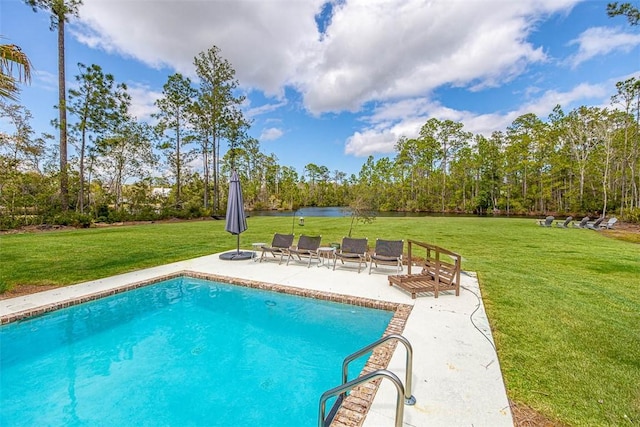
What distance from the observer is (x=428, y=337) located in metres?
3.68

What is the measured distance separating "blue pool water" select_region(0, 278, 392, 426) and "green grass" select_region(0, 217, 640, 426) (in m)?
1.90

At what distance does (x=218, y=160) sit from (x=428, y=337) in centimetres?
2539

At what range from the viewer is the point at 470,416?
7.55 ft

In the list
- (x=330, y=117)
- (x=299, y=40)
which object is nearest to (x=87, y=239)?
(x=299, y=40)

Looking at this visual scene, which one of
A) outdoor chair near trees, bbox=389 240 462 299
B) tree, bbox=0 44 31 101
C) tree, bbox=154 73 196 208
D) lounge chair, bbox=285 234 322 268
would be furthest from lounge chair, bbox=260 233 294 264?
tree, bbox=154 73 196 208

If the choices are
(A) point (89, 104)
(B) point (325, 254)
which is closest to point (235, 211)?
(B) point (325, 254)

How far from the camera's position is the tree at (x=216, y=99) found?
22656 millimetres

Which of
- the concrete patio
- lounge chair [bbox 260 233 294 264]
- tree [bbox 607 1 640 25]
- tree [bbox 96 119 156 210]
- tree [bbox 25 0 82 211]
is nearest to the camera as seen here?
the concrete patio

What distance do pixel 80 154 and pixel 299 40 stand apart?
50.8ft

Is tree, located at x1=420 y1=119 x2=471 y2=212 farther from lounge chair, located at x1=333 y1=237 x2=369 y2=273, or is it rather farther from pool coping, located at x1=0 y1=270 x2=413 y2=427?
pool coping, located at x1=0 y1=270 x2=413 y2=427

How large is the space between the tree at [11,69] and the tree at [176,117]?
65.0 feet

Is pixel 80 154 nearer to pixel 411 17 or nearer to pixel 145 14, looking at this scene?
pixel 145 14

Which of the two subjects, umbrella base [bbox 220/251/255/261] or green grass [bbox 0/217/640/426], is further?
umbrella base [bbox 220/251/255/261]

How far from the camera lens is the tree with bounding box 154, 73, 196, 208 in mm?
21953
